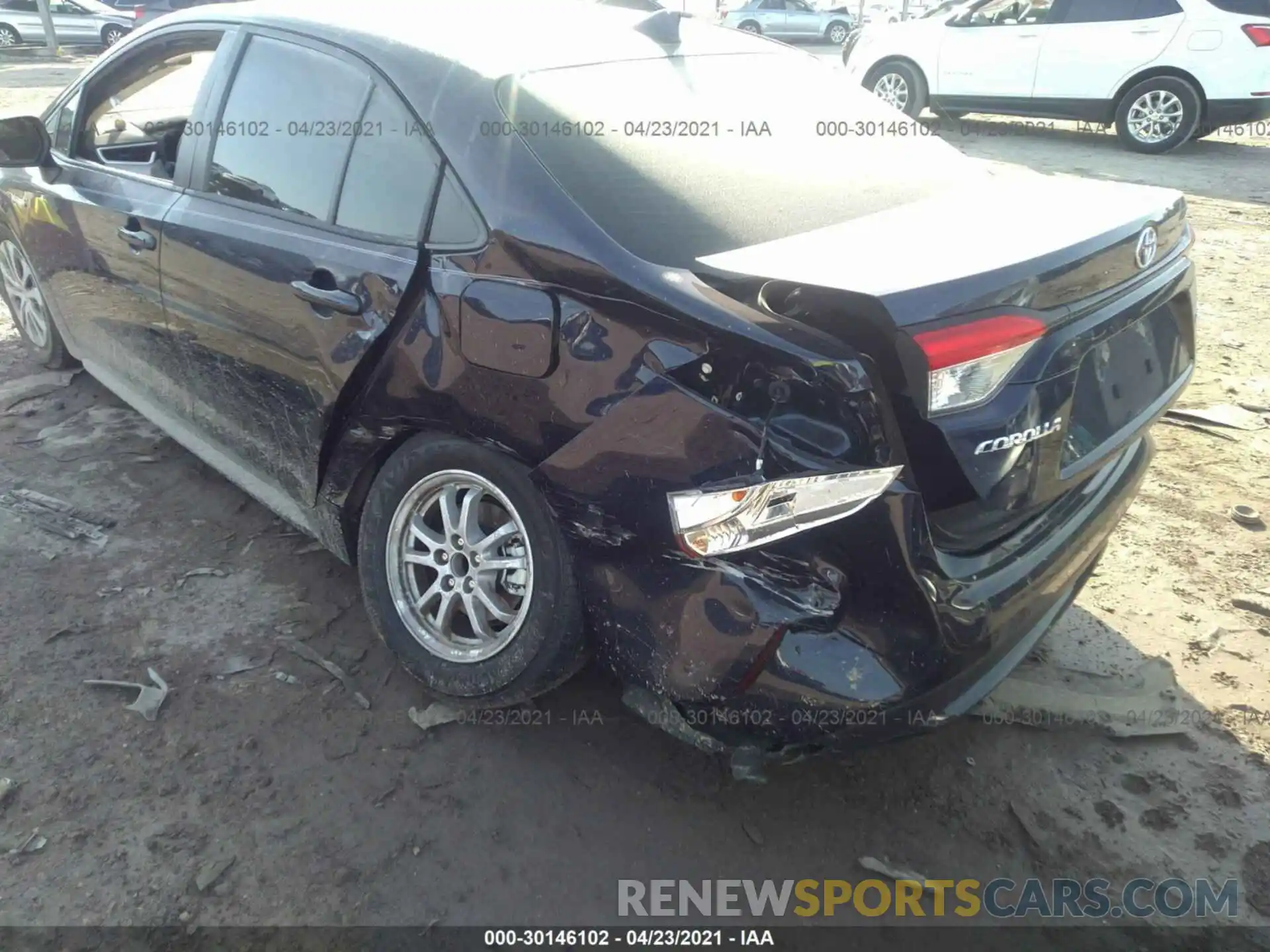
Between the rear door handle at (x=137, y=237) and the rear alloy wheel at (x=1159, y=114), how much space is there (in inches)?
409

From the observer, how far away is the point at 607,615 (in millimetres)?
2221

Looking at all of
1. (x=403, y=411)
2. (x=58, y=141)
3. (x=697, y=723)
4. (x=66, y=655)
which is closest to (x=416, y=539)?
(x=403, y=411)

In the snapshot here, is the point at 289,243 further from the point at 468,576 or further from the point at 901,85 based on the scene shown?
the point at 901,85

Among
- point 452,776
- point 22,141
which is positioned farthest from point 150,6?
point 452,776

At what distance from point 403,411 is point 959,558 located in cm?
140

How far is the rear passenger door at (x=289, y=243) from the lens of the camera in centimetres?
251

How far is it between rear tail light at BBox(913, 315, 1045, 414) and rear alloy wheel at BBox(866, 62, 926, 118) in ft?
36.0

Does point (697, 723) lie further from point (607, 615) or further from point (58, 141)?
point (58, 141)

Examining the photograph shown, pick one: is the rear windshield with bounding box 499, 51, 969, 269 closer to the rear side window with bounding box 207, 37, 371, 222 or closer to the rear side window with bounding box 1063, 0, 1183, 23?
the rear side window with bounding box 207, 37, 371, 222

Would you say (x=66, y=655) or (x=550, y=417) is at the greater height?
(x=550, y=417)

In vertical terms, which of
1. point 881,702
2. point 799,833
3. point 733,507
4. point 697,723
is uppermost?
point 733,507

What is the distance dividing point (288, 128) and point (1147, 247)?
236 cm

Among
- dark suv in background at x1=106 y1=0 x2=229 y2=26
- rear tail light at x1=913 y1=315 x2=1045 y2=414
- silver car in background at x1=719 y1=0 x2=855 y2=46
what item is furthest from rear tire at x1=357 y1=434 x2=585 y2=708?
silver car in background at x1=719 y1=0 x2=855 y2=46

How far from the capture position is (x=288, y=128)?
2.86 m
